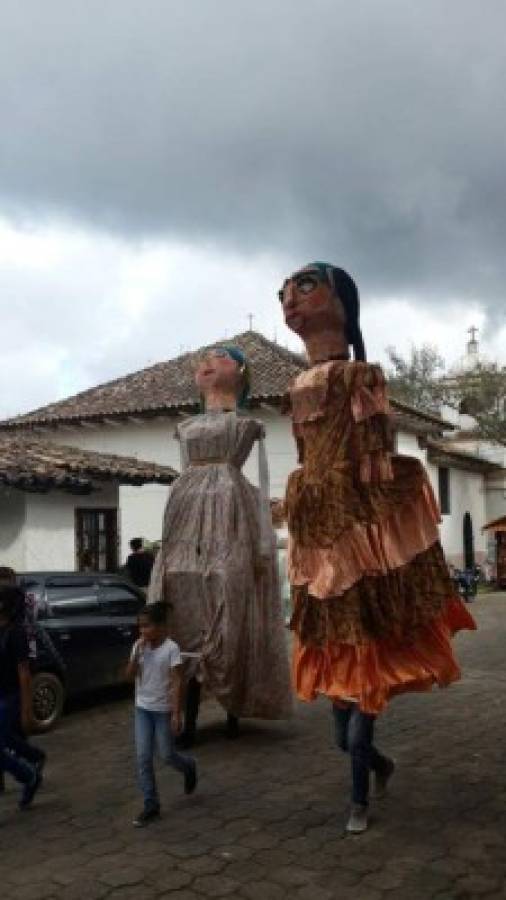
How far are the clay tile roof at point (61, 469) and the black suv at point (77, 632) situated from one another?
6.33 feet

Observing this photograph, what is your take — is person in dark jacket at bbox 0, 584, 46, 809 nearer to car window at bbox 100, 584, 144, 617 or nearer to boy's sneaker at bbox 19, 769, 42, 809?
boy's sneaker at bbox 19, 769, 42, 809

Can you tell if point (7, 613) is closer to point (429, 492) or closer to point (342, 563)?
point (342, 563)

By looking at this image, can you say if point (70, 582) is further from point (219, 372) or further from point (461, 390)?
point (461, 390)

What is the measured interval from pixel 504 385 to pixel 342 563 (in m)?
26.8

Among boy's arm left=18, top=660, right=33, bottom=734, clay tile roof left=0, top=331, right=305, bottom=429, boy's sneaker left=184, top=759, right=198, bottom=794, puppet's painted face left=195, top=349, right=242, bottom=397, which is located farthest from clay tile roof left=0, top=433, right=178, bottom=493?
clay tile roof left=0, top=331, right=305, bottom=429

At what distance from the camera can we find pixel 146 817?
4699mm

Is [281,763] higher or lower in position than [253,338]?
lower

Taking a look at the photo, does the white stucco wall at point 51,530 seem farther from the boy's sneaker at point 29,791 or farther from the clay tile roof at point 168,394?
the clay tile roof at point 168,394

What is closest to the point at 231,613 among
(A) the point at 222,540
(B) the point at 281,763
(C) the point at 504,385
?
(A) the point at 222,540

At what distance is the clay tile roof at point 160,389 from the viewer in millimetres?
20438

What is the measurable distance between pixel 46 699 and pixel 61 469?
14.0 feet

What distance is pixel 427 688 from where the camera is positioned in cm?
462

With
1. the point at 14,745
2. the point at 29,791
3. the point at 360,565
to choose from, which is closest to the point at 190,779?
the point at 29,791

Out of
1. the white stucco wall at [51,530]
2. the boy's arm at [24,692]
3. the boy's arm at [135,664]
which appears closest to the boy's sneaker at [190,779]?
the boy's arm at [135,664]
